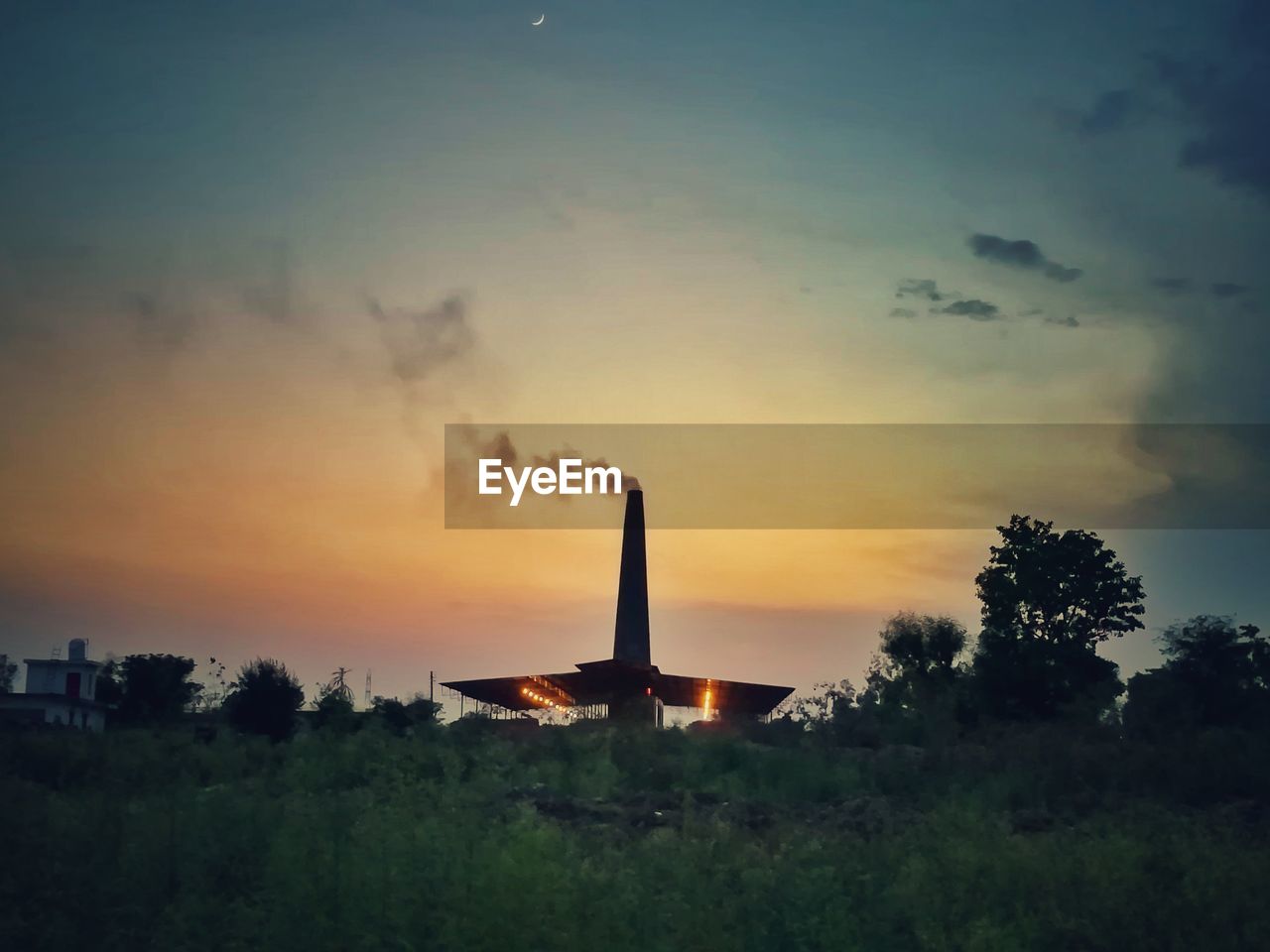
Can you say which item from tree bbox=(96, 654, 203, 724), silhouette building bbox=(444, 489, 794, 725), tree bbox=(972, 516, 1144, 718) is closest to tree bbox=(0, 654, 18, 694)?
tree bbox=(96, 654, 203, 724)

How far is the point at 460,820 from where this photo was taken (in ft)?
60.8

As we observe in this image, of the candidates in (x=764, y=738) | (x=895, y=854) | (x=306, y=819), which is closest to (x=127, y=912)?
(x=306, y=819)

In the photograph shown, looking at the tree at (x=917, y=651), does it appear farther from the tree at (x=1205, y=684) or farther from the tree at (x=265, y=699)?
the tree at (x=265, y=699)

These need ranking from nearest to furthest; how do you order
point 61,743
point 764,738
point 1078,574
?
point 61,743 < point 764,738 < point 1078,574

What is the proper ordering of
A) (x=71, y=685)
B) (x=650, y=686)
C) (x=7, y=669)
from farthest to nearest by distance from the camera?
(x=7, y=669) → (x=71, y=685) → (x=650, y=686)

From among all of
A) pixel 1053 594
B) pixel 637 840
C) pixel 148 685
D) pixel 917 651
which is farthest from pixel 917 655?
pixel 637 840

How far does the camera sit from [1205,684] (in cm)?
5669

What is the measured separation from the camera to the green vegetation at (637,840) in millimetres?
14703

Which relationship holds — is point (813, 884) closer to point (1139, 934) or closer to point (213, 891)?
point (1139, 934)

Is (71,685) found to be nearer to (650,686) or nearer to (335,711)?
(650,686)

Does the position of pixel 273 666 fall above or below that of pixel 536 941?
above

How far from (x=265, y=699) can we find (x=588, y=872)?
1432 inches

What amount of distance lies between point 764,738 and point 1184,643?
52.6 m

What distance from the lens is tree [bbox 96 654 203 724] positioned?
82000mm
